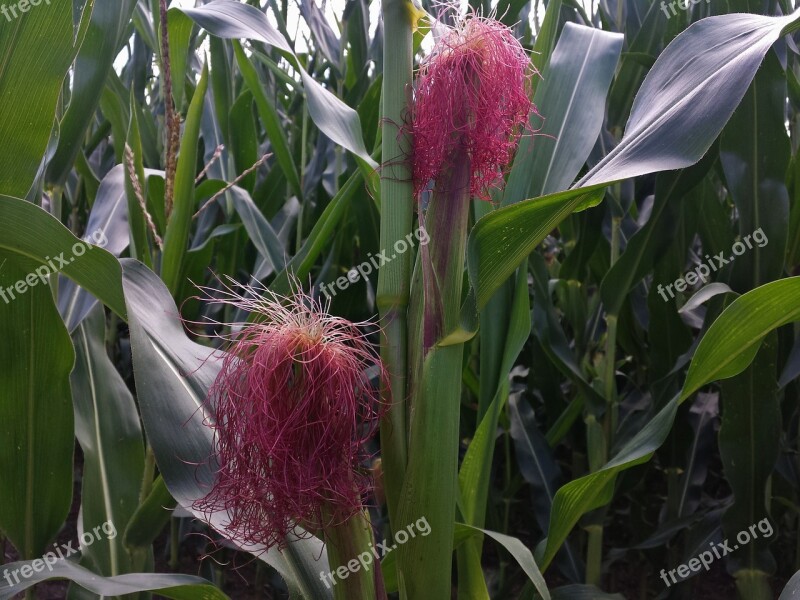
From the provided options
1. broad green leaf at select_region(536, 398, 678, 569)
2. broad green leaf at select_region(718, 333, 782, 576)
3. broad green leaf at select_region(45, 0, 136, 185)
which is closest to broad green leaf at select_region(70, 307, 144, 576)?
broad green leaf at select_region(45, 0, 136, 185)

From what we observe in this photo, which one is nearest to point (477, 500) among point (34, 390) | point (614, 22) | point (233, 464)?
point (233, 464)

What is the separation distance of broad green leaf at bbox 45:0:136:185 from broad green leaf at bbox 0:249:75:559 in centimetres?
29

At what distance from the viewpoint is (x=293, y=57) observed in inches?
46.8

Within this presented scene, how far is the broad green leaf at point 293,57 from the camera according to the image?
968 mm

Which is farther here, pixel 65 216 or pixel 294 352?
pixel 65 216

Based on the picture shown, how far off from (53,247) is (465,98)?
1.78 ft

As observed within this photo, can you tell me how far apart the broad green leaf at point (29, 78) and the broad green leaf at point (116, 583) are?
1.66 feet

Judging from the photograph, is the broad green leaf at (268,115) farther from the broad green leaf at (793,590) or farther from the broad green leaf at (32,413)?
the broad green leaf at (793,590)

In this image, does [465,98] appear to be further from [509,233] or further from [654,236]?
[654,236]

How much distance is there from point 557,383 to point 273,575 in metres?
0.87

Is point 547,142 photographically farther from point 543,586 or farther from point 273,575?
point 273,575

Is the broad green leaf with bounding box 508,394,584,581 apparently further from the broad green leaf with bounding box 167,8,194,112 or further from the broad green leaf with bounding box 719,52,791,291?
the broad green leaf with bounding box 167,8,194,112

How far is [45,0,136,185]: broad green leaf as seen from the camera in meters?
1.11

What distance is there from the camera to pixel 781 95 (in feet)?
4.18
